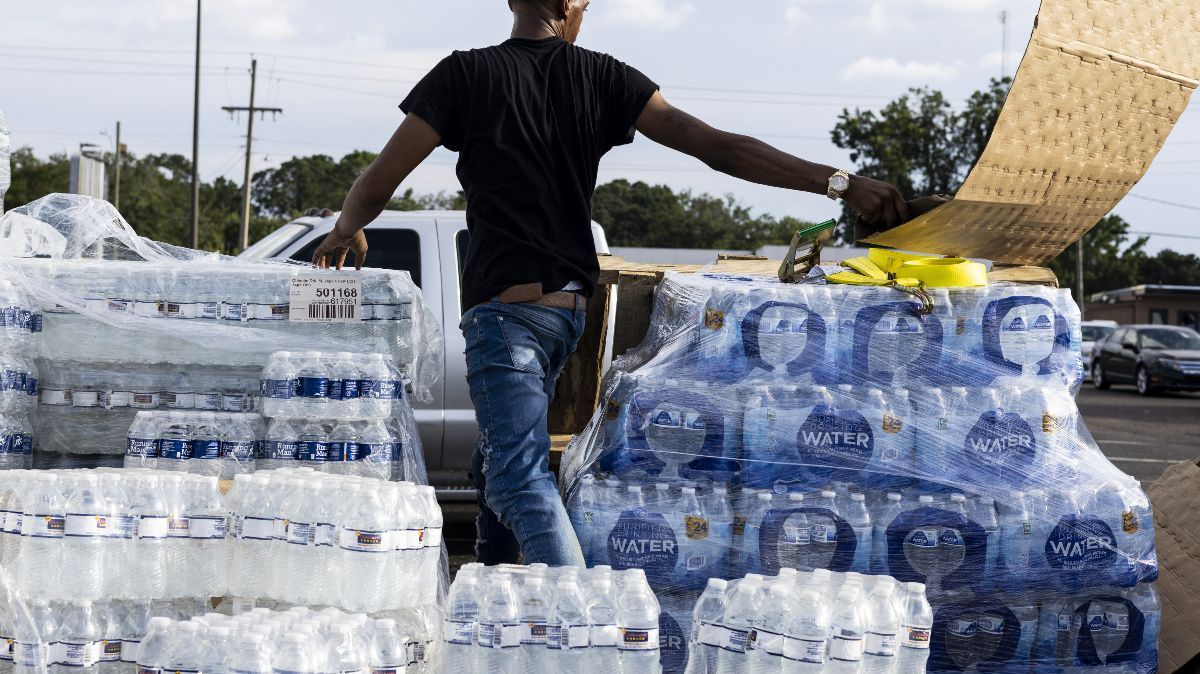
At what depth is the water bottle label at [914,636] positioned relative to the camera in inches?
132

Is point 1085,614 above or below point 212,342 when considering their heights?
below

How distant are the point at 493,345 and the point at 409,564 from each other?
743 mm

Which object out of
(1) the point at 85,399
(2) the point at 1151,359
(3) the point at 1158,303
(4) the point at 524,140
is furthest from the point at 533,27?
(3) the point at 1158,303

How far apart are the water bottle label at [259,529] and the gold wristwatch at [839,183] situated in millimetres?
→ 1978

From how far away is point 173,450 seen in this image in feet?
15.4

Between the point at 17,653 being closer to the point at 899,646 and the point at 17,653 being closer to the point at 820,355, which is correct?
the point at 899,646

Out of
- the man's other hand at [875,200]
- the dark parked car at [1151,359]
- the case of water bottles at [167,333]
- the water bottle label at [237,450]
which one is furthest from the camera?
the dark parked car at [1151,359]

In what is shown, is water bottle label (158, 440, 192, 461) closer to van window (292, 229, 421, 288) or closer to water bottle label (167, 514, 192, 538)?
water bottle label (167, 514, 192, 538)

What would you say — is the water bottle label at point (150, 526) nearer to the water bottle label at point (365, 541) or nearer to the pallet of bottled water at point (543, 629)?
the water bottle label at point (365, 541)

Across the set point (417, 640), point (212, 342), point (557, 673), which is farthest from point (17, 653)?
point (212, 342)

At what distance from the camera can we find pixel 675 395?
463cm

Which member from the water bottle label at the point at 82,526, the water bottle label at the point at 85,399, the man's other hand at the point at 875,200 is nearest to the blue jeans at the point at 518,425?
the man's other hand at the point at 875,200

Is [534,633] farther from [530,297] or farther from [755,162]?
[755,162]

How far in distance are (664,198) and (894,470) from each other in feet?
246
